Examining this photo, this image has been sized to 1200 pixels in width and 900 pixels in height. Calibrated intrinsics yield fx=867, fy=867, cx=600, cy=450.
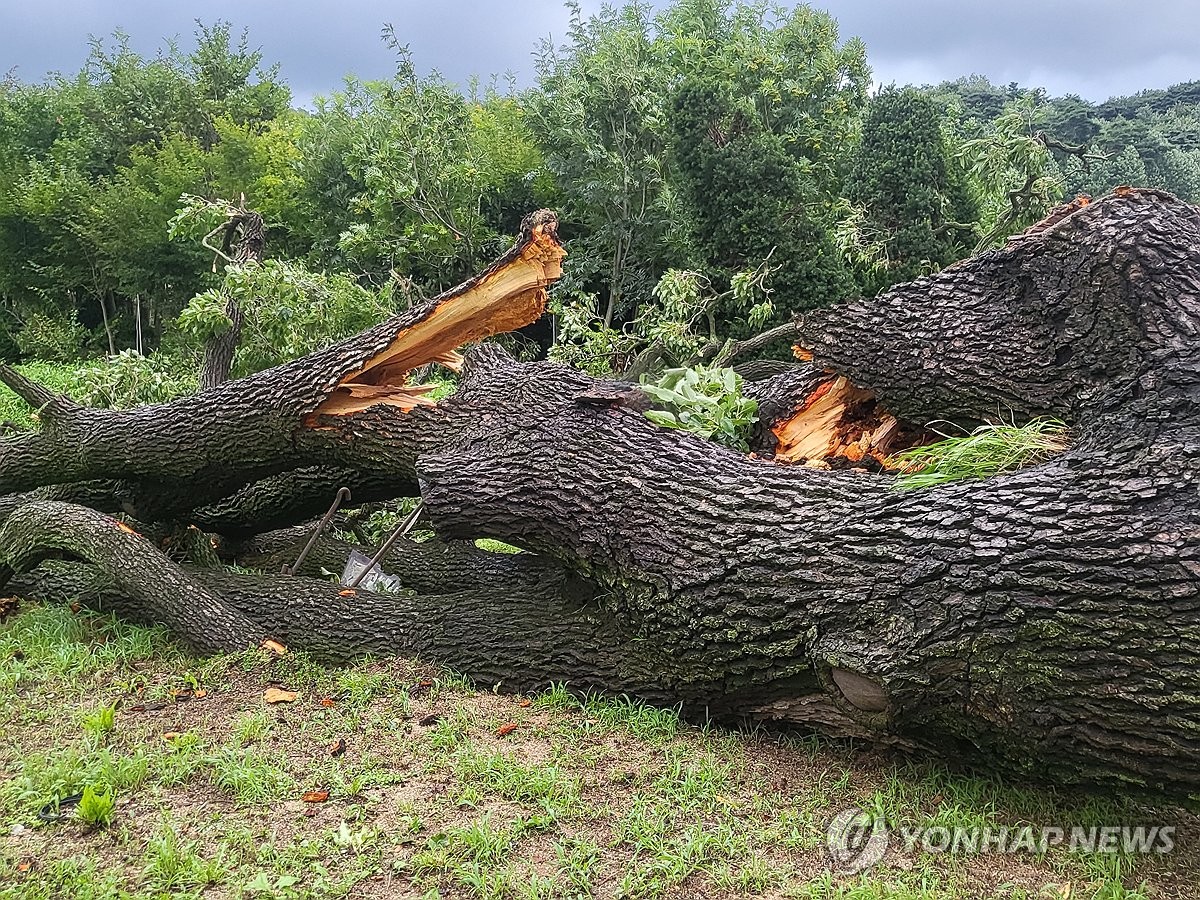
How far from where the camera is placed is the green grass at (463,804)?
7.06 feet

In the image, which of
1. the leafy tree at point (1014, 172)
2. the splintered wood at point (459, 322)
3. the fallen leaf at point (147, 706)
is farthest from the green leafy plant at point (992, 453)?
the leafy tree at point (1014, 172)

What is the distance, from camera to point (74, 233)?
54.6ft

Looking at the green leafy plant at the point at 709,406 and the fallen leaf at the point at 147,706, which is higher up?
the green leafy plant at the point at 709,406

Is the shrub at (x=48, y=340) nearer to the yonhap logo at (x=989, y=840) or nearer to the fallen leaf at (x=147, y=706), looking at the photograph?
the fallen leaf at (x=147, y=706)

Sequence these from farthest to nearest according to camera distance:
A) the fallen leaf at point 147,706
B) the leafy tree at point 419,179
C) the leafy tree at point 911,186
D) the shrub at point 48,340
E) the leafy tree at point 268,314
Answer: the shrub at point 48,340 < the leafy tree at point 419,179 < the leafy tree at point 911,186 < the leafy tree at point 268,314 < the fallen leaf at point 147,706

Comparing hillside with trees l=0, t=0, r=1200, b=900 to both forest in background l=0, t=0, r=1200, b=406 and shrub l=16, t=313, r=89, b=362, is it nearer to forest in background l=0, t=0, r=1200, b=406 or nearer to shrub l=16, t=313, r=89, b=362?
forest in background l=0, t=0, r=1200, b=406

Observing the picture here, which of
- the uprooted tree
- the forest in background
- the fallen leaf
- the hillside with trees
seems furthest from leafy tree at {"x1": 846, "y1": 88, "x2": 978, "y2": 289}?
the fallen leaf

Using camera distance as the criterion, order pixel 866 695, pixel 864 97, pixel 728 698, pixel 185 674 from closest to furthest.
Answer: pixel 866 695, pixel 728 698, pixel 185 674, pixel 864 97

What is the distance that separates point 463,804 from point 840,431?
2.19 m

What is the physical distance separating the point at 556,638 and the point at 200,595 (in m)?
1.57

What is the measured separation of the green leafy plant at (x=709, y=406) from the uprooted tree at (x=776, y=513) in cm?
14

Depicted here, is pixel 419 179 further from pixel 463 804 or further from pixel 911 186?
pixel 463 804

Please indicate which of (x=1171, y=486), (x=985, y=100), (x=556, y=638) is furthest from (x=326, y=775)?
(x=985, y=100)

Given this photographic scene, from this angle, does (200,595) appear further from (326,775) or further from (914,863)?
(914,863)
